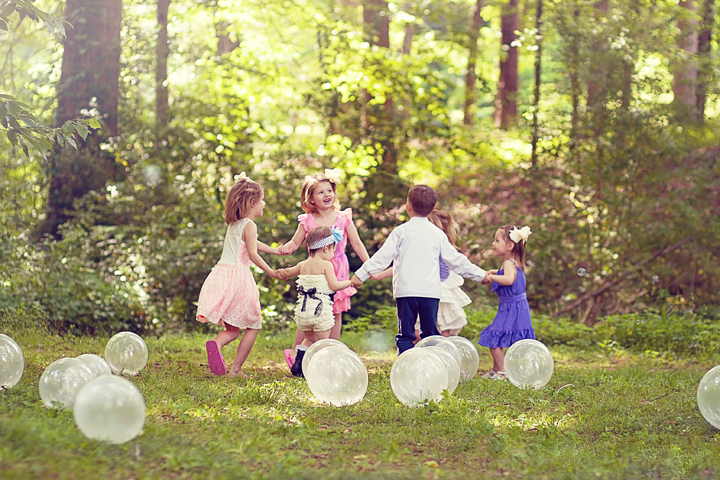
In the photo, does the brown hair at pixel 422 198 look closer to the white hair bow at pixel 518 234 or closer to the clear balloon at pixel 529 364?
the white hair bow at pixel 518 234

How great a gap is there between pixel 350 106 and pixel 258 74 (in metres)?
2.07

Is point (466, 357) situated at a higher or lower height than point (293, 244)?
lower

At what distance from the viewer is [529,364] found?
6191 mm

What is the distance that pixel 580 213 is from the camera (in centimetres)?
1202

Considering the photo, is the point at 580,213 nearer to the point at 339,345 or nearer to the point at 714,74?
the point at 714,74

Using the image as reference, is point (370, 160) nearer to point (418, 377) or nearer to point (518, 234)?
point (518, 234)

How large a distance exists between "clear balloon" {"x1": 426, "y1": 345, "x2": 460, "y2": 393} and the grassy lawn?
0.48 feet

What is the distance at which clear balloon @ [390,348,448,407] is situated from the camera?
5316 millimetres

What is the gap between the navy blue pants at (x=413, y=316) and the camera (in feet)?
22.2

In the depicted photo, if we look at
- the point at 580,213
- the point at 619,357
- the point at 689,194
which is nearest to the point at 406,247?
the point at 619,357

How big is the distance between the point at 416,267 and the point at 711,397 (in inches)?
107

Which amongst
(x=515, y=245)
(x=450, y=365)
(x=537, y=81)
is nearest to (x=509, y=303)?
(x=515, y=245)

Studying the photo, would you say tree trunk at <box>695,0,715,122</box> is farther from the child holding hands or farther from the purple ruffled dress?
the child holding hands

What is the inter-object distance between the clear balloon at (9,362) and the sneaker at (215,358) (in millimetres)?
1541
